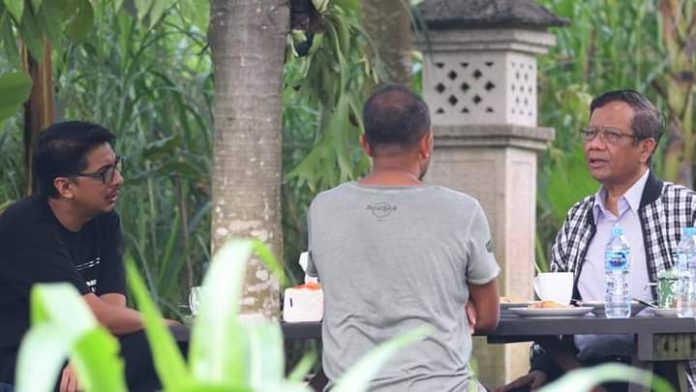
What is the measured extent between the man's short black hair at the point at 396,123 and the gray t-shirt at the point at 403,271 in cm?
14

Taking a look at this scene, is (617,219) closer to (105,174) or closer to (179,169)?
(105,174)

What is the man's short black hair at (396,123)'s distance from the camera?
4645 mm

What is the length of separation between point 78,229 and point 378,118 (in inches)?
52.7

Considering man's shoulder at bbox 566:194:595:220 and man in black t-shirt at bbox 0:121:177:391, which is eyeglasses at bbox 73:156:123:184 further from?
man's shoulder at bbox 566:194:595:220

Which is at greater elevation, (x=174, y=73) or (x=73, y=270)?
(x=174, y=73)

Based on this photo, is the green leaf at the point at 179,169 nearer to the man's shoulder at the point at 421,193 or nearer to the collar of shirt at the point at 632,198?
the collar of shirt at the point at 632,198

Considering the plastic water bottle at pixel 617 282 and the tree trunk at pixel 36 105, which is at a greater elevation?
the tree trunk at pixel 36 105

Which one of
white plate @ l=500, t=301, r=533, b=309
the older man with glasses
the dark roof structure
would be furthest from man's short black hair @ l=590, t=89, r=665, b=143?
the dark roof structure

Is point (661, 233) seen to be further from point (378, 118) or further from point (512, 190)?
point (512, 190)

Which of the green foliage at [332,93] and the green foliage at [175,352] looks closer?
the green foliage at [175,352]

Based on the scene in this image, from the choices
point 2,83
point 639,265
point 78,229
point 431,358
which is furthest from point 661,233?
point 2,83

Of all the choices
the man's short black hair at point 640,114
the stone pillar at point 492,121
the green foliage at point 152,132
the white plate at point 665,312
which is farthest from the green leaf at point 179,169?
the white plate at point 665,312

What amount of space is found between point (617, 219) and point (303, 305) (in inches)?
45.8

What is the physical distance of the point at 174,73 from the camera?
8.88 metres
